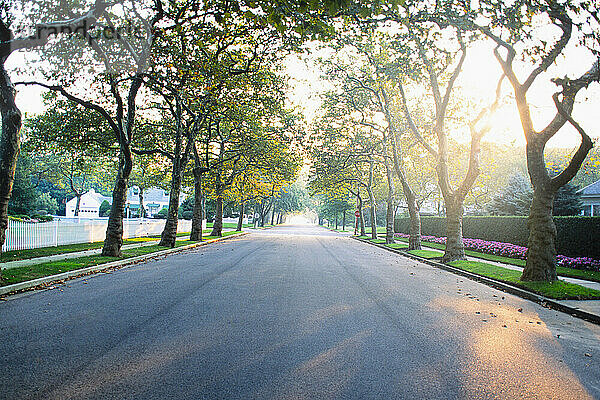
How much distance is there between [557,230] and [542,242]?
885cm

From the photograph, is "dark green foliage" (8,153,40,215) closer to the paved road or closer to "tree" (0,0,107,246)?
"tree" (0,0,107,246)

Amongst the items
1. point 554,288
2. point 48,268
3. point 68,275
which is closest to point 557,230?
point 554,288

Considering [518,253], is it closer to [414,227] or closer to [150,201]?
[414,227]

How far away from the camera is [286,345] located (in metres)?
5.30

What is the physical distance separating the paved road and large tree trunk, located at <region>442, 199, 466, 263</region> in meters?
7.09

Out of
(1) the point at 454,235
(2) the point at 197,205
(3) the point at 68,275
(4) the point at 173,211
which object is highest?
(2) the point at 197,205

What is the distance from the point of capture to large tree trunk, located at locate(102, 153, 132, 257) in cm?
1565

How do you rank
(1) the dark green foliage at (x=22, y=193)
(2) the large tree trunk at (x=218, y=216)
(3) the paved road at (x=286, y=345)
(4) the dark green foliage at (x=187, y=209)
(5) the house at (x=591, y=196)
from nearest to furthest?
(3) the paved road at (x=286, y=345)
(2) the large tree trunk at (x=218, y=216)
(5) the house at (x=591, y=196)
(1) the dark green foliage at (x=22, y=193)
(4) the dark green foliage at (x=187, y=209)

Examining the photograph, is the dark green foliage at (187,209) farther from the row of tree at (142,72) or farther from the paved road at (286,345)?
the paved road at (286,345)

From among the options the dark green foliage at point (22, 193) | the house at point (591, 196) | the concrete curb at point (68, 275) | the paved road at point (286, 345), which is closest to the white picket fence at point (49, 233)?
the concrete curb at point (68, 275)

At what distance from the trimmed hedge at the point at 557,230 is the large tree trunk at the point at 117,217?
17.8 metres

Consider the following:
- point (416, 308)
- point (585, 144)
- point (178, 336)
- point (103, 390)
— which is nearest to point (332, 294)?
point (416, 308)

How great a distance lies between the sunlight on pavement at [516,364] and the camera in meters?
4.09

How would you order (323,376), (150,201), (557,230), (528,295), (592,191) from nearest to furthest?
(323,376) → (528,295) → (557,230) → (592,191) → (150,201)
